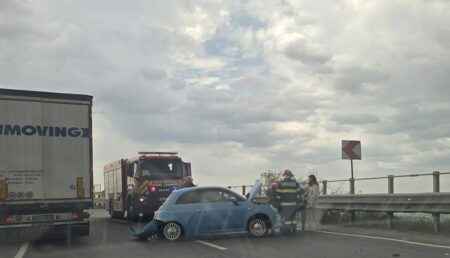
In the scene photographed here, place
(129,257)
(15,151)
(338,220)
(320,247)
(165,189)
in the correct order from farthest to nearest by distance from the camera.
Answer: (165,189) < (338,220) < (15,151) < (320,247) < (129,257)

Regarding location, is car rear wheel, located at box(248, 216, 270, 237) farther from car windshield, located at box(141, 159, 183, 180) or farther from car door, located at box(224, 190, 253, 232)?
car windshield, located at box(141, 159, 183, 180)

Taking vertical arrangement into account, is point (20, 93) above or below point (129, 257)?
above

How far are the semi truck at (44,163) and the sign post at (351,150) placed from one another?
836 centimetres

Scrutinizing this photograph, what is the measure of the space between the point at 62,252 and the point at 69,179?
224 centimetres

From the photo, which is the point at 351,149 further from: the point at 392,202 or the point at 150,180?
the point at 150,180

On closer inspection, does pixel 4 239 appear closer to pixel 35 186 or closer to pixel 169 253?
pixel 35 186

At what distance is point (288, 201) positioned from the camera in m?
15.0

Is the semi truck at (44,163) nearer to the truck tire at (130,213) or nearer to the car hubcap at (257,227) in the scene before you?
the car hubcap at (257,227)

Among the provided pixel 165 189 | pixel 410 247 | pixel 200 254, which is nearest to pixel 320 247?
pixel 410 247

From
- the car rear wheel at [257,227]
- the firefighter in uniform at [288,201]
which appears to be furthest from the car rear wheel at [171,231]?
the firefighter in uniform at [288,201]

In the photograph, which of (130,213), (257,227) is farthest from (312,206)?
(130,213)

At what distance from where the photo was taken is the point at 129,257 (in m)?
10.6

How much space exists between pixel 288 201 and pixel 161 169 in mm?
7679

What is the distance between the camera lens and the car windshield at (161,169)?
833 inches
